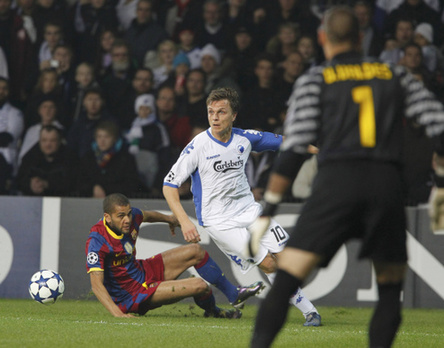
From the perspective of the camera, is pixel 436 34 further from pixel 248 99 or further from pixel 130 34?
Answer: pixel 130 34

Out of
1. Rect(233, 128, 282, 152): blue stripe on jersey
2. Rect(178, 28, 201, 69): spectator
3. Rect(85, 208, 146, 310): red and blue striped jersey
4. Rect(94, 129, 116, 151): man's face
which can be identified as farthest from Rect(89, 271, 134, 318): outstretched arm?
Rect(178, 28, 201, 69): spectator

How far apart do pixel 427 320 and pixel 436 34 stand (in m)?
5.07

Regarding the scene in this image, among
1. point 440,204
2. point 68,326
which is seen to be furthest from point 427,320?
point 440,204

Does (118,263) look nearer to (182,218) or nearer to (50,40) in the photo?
(182,218)

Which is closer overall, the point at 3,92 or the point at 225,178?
the point at 225,178

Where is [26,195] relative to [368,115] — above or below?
below

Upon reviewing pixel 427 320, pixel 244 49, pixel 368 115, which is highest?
pixel 244 49

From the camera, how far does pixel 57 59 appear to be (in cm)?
1177

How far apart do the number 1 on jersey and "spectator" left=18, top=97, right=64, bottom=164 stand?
7870 millimetres

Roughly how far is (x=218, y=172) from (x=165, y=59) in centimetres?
490

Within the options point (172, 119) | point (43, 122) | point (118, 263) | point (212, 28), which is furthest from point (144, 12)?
point (118, 263)

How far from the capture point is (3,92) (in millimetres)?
11312

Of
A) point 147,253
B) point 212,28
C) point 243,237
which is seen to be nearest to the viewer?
point 243,237

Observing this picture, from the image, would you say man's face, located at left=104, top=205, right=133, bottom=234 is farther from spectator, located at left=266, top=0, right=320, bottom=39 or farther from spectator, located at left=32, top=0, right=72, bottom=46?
spectator, located at left=32, top=0, right=72, bottom=46
